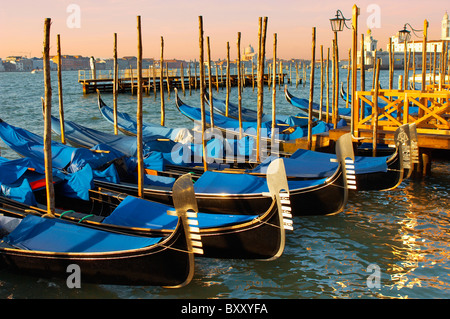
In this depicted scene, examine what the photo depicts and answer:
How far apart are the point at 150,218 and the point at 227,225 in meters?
1.02

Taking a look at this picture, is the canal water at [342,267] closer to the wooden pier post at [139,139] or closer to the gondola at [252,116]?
the wooden pier post at [139,139]

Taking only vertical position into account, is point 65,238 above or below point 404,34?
below

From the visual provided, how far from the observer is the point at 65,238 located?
571cm

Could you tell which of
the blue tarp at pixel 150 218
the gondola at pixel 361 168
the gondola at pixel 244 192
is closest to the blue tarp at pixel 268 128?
the gondola at pixel 361 168

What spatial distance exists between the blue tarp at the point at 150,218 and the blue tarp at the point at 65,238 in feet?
1.66

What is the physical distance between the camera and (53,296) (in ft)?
18.4

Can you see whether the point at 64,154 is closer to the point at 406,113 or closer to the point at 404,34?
the point at 406,113

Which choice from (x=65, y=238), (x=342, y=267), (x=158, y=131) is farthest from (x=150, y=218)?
(x=158, y=131)

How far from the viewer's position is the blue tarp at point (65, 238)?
18.1 feet

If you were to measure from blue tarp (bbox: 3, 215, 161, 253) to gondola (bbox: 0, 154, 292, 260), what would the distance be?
44cm

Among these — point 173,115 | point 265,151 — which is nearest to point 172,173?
point 265,151
